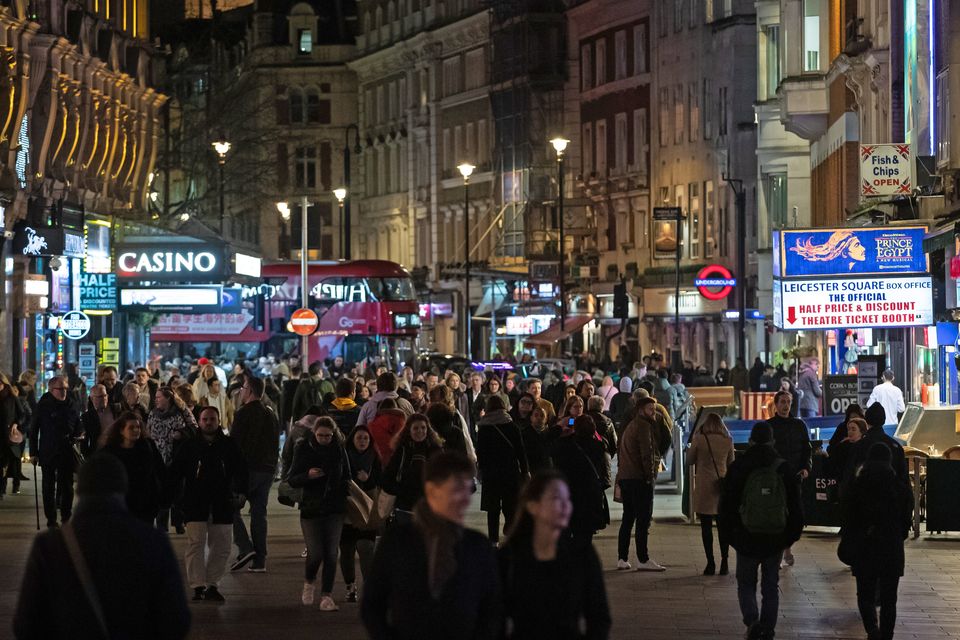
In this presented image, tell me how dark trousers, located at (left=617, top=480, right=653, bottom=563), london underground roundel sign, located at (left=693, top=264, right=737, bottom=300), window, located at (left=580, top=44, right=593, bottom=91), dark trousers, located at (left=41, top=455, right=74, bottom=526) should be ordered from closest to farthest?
1. dark trousers, located at (left=617, top=480, right=653, bottom=563)
2. dark trousers, located at (left=41, top=455, right=74, bottom=526)
3. london underground roundel sign, located at (left=693, top=264, right=737, bottom=300)
4. window, located at (left=580, top=44, right=593, bottom=91)

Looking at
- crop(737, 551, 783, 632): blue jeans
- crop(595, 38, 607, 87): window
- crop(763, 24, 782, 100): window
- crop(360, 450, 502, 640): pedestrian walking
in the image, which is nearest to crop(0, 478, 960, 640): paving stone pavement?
crop(737, 551, 783, 632): blue jeans

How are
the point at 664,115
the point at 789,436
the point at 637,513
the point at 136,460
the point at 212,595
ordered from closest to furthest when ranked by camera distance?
the point at 136,460
the point at 212,595
the point at 789,436
the point at 637,513
the point at 664,115

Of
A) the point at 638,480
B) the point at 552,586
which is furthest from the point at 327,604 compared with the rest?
the point at 552,586

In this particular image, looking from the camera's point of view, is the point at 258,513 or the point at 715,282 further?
the point at 715,282

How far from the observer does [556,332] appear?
71.9m

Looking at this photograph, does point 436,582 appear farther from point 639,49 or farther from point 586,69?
point 586,69

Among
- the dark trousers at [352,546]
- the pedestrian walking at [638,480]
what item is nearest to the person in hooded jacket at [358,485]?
→ the dark trousers at [352,546]

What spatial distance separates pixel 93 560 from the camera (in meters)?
8.12

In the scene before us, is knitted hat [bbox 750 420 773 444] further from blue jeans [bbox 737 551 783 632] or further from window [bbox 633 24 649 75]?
window [bbox 633 24 649 75]

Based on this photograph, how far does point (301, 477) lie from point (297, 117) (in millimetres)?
107127

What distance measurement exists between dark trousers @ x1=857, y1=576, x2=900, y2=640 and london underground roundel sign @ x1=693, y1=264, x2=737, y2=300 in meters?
47.4

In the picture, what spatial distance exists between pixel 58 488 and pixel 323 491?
23.6 ft

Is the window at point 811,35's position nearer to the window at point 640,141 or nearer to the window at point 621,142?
the window at point 640,141

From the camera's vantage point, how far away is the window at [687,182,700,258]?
244 feet
